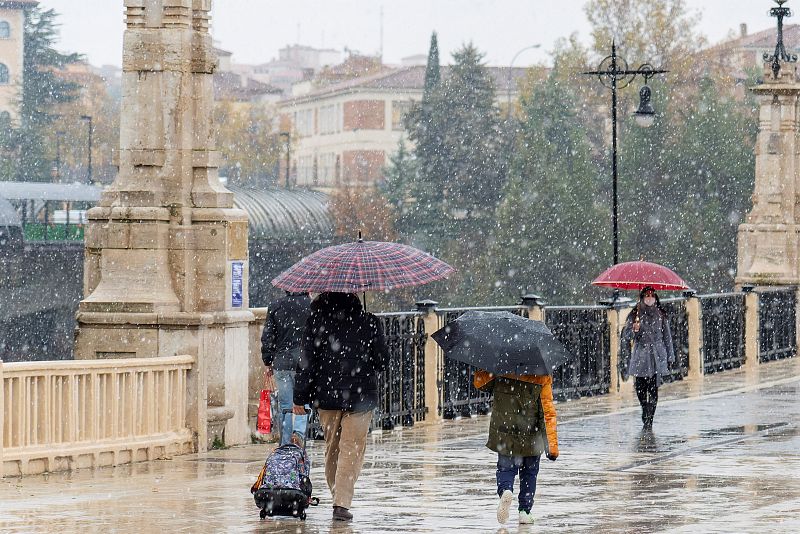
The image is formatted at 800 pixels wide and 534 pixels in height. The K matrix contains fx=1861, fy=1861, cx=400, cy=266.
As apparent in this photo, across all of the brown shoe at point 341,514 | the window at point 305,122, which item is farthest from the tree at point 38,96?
the brown shoe at point 341,514

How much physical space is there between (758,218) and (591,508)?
71.0 feet

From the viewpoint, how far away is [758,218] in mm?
33219

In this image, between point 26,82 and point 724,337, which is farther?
point 26,82

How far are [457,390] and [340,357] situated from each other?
854cm

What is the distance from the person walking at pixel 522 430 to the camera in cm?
1155

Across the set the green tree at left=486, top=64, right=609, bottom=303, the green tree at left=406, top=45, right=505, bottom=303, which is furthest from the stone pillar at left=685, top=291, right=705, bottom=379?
the green tree at left=406, top=45, right=505, bottom=303

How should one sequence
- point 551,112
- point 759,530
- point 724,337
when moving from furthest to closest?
point 551,112 → point 724,337 → point 759,530

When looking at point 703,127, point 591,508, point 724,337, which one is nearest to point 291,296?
point 591,508

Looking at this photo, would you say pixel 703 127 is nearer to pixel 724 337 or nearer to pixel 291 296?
pixel 724 337

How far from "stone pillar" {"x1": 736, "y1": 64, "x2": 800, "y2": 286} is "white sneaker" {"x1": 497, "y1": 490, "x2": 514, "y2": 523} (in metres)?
22.0

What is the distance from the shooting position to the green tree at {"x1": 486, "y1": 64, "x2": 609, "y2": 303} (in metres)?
87.0

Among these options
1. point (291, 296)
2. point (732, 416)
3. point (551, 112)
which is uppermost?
point (551, 112)

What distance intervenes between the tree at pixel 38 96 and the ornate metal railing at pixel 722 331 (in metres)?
80.1

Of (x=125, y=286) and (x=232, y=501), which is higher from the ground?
(x=125, y=286)
